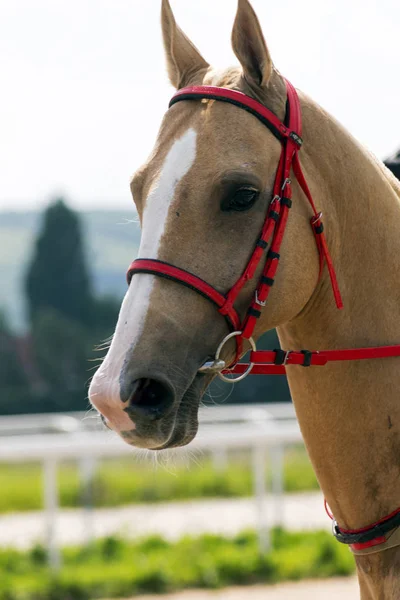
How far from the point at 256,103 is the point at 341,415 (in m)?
0.95

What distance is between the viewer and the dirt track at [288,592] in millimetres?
6598

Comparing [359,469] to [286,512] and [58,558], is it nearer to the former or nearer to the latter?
[58,558]

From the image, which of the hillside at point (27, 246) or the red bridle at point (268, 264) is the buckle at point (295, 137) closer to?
the red bridle at point (268, 264)

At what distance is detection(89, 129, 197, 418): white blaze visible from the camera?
2.41 meters

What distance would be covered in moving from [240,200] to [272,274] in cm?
22

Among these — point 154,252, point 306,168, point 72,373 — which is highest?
point 306,168

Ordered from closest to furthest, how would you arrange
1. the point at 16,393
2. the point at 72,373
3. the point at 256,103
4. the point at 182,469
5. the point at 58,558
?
the point at 256,103, the point at 58,558, the point at 182,469, the point at 16,393, the point at 72,373

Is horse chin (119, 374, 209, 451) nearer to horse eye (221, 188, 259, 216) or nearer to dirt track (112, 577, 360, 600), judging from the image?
horse eye (221, 188, 259, 216)

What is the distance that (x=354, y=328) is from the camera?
2.81m

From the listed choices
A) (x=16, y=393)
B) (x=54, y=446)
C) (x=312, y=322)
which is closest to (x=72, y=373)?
(x=16, y=393)

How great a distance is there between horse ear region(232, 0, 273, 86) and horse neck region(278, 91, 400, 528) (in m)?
0.19

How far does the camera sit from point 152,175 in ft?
8.68

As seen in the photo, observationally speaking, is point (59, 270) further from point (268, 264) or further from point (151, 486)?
point (268, 264)

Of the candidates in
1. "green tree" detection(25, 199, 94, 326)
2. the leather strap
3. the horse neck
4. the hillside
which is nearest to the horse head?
the horse neck
